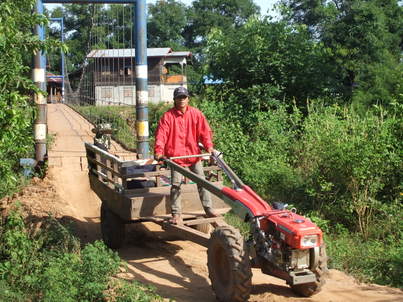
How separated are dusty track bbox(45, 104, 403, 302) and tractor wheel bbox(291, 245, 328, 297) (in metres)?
0.08

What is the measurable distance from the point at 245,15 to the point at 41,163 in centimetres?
5476

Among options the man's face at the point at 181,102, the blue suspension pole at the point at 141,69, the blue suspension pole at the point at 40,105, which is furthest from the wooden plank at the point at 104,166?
the blue suspension pole at the point at 40,105

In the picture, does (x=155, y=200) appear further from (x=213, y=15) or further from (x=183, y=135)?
(x=213, y=15)

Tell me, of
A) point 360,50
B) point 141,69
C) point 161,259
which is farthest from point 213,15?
point 161,259

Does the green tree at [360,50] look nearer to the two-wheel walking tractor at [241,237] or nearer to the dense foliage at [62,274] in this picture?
the two-wheel walking tractor at [241,237]

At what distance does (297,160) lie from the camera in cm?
1105

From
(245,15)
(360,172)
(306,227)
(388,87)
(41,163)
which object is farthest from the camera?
(245,15)

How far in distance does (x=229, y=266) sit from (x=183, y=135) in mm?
2178

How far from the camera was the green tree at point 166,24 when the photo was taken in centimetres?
5678

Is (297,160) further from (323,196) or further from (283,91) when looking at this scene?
(283,91)

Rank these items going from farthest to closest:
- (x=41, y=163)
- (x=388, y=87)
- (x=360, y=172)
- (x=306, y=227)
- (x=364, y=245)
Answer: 1. (x=388, y=87)
2. (x=41, y=163)
3. (x=360, y=172)
4. (x=364, y=245)
5. (x=306, y=227)

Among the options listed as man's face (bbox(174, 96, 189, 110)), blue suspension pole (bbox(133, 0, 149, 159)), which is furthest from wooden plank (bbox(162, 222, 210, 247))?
blue suspension pole (bbox(133, 0, 149, 159))

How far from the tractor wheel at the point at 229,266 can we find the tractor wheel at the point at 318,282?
0.60 m

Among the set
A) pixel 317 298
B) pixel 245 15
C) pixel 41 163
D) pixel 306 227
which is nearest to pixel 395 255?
pixel 317 298
